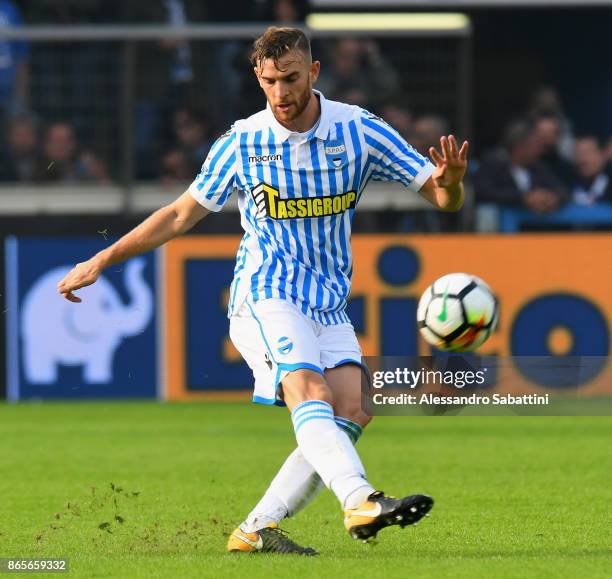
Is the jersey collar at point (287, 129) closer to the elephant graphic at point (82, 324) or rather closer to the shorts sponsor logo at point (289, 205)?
the shorts sponsor logo at point (289, 205)

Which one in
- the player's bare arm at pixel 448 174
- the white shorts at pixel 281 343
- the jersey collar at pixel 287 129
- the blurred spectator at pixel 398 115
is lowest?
the white shorts at pixel 281 343

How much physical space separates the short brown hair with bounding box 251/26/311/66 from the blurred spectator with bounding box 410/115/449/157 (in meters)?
8.64

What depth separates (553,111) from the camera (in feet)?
52.3

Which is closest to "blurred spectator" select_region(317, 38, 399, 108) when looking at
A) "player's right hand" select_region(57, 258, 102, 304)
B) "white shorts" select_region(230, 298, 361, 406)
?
"white shorts" select_region(230, 298, 361, 406)

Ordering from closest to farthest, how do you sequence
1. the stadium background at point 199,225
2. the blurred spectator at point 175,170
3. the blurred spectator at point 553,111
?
the stadium background at point 199,225 < the blurred spectator at point 175,170 < the blurred spectator at point 553,111

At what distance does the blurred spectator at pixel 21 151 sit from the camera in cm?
1467

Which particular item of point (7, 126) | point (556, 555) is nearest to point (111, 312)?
point (7, 126)

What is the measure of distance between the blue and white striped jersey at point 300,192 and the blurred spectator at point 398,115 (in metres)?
8.33

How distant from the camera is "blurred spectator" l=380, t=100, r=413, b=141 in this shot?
47.9ft

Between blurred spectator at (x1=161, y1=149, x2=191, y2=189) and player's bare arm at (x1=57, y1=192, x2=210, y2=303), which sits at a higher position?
blurred spectator at (x1=161, y1=149, x2=191, y2=189)

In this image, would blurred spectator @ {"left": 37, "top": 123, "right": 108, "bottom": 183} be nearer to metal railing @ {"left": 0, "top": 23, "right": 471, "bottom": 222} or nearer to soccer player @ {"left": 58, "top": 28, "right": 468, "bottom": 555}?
metal railing @ {"left": 0, "top": 23, "right": 471, "bottom": 222}

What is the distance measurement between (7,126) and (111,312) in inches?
82.1

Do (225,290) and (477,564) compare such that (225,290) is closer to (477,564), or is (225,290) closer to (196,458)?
(196,458)

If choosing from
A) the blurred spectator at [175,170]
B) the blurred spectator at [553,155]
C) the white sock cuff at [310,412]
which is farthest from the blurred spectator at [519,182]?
the white sock cuff at [310,412]
